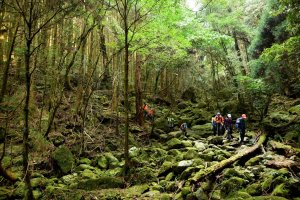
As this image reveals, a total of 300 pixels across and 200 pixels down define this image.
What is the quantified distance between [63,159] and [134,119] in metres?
7.18

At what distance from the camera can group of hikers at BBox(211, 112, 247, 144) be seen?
13023 millimetres

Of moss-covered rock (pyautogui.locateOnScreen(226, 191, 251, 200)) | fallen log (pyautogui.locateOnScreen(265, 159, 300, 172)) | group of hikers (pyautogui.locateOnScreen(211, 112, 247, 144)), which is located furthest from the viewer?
group of hikers (pyautogui.locateOnScreen(211, 112, 247, 144))

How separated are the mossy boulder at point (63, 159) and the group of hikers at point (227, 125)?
25.6ft

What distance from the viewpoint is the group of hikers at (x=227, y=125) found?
13.0m

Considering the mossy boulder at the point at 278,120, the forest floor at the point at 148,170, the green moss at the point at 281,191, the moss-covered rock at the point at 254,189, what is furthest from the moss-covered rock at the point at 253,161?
the mossy boulder at the point at 278,120

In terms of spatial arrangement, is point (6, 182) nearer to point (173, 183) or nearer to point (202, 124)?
point (173, 183)

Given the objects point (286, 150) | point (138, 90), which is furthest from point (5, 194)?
point (286, 150)

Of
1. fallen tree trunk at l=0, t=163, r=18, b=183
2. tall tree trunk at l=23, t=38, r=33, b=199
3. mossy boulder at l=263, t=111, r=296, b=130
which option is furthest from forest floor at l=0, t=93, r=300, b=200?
tall tree trunk at l=23, t=38, r=33, b=199

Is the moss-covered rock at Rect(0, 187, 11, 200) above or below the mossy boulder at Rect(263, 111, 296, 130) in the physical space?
below

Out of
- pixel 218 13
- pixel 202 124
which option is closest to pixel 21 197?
pixel 202 124

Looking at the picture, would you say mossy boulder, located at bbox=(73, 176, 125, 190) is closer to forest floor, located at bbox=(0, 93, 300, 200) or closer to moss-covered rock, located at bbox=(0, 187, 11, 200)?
forest floor, located at bbox=(0, 93, 300, 200)

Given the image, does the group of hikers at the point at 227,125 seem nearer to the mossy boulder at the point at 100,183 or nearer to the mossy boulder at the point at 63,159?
the mossy boulder at the point at 100,183

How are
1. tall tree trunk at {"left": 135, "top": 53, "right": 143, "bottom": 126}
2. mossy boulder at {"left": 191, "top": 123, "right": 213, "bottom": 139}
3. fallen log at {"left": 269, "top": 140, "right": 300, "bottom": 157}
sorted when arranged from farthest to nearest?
mossy boulder at {"left": 191, "top": 123, "right": 213, "bottom": 139} → tall tree trunk at {"left": 135, "top": 53, "right": 143, "bottom": 126} → fallen log at {"left": 269, "top": 140, "right": 300, "bottom": 157}

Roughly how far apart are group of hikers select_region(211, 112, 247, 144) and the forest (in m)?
0.08
